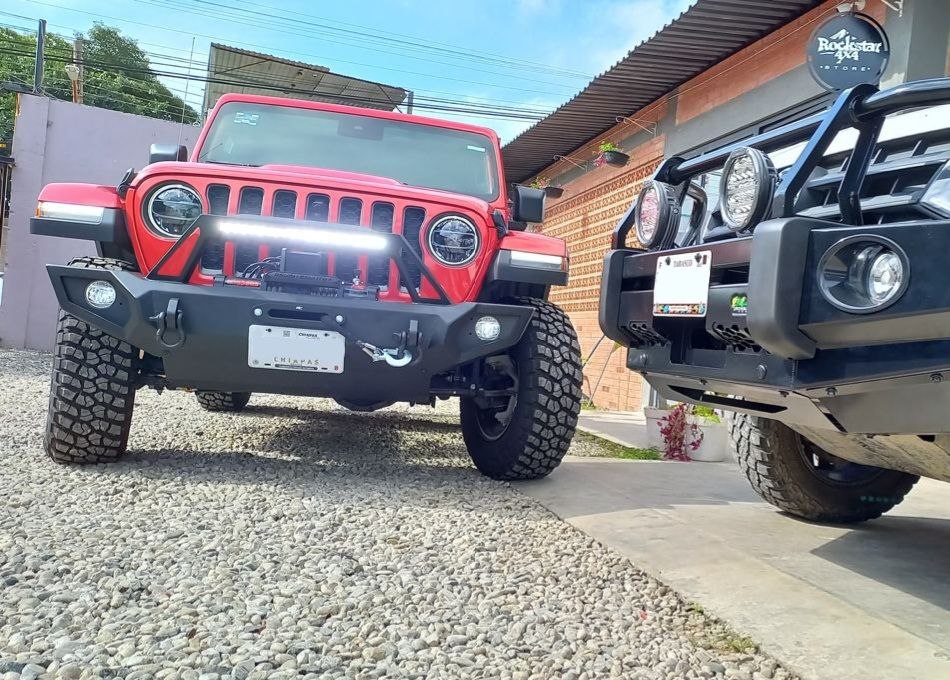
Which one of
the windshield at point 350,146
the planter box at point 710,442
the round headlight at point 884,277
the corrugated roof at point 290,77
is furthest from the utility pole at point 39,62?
the round headlight at point 884,277

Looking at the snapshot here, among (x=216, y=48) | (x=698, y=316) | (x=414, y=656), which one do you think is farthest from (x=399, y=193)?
(x=216, y=48)

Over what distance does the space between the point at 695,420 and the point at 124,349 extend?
3.61m

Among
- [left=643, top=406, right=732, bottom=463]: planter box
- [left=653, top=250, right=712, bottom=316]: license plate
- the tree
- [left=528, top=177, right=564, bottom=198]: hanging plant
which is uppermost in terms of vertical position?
the tree

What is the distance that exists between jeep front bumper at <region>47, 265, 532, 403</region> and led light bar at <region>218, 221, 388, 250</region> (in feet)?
0.76

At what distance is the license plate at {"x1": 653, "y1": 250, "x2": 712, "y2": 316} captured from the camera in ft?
7.58

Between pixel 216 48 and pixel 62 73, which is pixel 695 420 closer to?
pixel 216 48

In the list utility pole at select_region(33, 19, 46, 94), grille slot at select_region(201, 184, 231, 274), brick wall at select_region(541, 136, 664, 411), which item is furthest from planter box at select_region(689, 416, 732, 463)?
utility pole at select_region(33, 19, 46, 94)

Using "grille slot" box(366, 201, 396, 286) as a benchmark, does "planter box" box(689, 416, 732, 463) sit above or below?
below

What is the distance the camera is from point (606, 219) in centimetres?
993

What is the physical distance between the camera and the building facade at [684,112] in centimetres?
514

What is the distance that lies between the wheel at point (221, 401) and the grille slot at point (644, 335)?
149 inches

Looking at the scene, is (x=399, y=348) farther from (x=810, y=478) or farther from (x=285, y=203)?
(x=810, y=478)

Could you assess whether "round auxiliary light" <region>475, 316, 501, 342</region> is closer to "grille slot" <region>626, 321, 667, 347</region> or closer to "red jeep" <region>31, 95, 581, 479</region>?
"red jeep" <region>31, 95, 581, 479</region>

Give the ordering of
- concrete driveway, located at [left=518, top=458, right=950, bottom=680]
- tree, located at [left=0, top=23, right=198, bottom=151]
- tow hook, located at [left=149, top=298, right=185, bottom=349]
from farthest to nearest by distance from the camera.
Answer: tree, located at [left=0, top=23, right=198, bottom=151], tow hook, located at [left=149, top=298, right=185, bottom=349], concrete driveway, located at [left=518, top=458, right=950, bottom=680]
